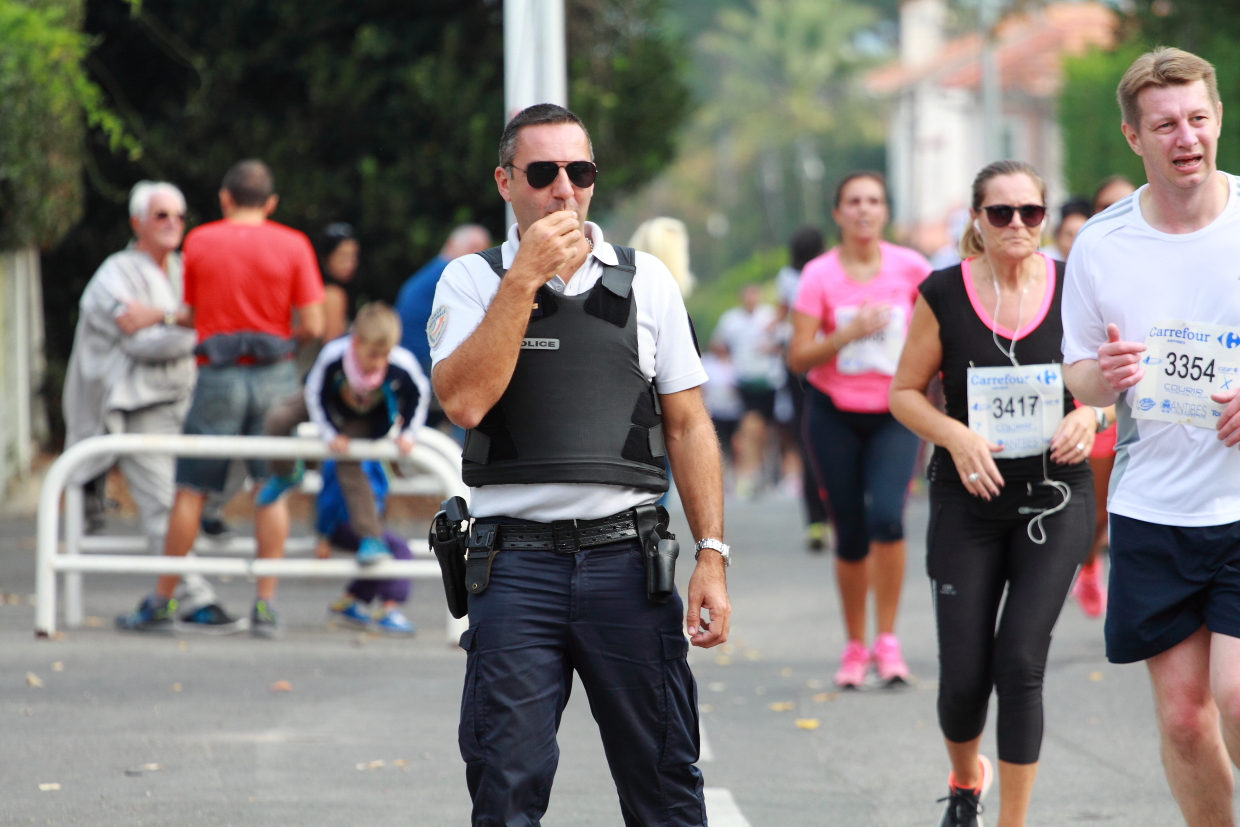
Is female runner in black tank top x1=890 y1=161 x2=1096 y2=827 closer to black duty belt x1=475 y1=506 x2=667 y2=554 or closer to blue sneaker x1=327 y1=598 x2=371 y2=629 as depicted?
black duty belt x1=475 y1=506 x2=667 y2=554

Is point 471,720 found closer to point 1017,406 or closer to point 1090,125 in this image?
point 1017,406

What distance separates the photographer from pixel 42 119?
10953 mm

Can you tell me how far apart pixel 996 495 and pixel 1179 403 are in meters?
1.08

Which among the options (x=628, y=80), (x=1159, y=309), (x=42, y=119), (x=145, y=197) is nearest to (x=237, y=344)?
(x=145, y=197)

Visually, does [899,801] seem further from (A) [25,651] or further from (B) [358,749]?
(A) [25,651]

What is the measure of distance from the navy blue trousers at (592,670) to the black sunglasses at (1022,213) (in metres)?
2.11

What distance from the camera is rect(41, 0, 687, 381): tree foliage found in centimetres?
1312

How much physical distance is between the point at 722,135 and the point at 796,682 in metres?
70.1

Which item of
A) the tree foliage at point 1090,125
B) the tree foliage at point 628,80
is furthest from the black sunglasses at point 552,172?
the tree foliage at point 1090,125

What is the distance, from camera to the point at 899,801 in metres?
5.39

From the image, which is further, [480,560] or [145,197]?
[145,197]

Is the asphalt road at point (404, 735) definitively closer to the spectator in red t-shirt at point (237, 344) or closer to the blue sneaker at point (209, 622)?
the blue sneaker at point (209, 622)

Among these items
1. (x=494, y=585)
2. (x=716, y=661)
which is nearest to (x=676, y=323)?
(x=494, y=585)

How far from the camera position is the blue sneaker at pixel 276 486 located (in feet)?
26.2
